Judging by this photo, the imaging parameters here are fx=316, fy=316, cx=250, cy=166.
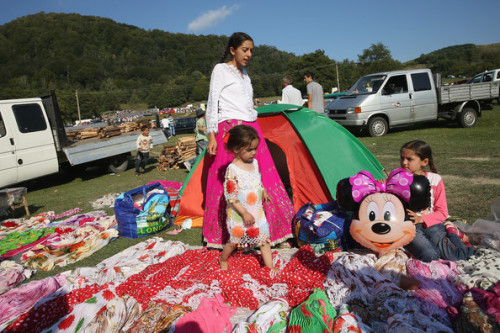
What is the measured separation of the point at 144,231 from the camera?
14.4 feet

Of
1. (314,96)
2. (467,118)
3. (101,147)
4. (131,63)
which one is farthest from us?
(131,63)

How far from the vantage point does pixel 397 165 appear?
22.0ft

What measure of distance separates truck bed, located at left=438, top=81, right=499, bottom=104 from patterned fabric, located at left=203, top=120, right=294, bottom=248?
10583 millimetres

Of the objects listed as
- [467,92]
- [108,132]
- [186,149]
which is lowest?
[186,149]

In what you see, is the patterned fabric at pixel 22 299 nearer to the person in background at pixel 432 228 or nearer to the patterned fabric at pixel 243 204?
the patterned fabric at pixel 243 204

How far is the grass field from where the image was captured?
4.23 m

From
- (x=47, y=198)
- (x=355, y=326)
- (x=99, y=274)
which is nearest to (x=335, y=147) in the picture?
(x=355, y=326)

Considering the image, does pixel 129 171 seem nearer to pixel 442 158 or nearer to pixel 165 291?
pixel 165 291

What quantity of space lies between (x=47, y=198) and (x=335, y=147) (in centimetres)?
701

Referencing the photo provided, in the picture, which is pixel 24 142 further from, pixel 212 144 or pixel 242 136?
pixel 242 136

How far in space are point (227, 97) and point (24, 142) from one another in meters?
6.81

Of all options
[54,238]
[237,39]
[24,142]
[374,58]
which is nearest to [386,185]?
[237,39]

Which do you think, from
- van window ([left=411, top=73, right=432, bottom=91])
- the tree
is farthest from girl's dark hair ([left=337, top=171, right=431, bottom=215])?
the tree

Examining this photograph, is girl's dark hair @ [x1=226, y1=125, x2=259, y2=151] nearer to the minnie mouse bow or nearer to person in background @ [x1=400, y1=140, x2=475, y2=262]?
the minnie mouse bow
